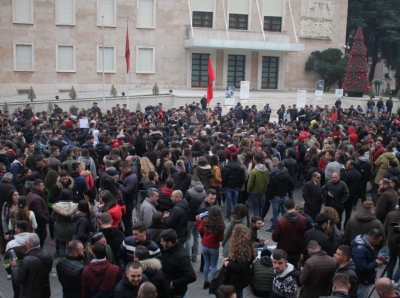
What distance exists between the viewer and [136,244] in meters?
6.68

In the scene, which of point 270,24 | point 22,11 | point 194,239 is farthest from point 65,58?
point 194,239

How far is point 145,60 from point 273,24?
35.1ft

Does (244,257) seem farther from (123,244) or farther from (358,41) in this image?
(358,41)

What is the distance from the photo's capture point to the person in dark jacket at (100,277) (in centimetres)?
597

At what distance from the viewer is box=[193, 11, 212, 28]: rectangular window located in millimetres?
38812

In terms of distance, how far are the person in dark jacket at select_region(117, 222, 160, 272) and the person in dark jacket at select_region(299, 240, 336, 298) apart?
1844 millimetres

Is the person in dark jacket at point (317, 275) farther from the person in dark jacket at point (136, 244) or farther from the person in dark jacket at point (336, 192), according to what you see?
the person in dark jacket at point (336, 192)

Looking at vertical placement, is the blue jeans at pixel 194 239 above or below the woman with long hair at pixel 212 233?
below

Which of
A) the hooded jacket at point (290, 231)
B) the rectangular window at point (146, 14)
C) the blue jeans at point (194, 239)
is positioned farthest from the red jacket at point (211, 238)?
the rectangular window at point (146, 14)

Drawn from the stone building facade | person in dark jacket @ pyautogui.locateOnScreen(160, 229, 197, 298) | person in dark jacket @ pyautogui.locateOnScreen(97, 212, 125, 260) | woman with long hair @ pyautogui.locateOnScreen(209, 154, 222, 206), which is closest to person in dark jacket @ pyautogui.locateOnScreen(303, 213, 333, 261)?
person in dark jacket @ pyautogui.locateOnScreen(160, 229, 197, 298)

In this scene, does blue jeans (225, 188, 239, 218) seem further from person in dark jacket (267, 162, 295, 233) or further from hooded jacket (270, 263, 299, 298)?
hooded jacket (270, 263, 299, 298)

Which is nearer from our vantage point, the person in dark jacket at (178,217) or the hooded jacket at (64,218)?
the person in dark jacket at (178,217)

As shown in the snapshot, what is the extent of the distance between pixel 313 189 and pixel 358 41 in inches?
1031

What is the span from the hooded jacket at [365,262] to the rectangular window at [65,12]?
3219 cm
